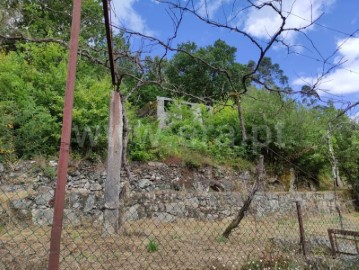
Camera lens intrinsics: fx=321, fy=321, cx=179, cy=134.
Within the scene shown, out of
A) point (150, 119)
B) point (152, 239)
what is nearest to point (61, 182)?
point (152, 239)

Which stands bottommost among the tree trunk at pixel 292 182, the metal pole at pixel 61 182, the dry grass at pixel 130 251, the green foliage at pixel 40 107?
the dry grass at pixel 130 251

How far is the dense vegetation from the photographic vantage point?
24.9 ft

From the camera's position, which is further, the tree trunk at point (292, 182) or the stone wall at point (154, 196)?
the tree trunk at point (292, 182)

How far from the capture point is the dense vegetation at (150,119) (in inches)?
299

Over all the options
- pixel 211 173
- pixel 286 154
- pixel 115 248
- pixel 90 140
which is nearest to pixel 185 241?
pixel 115 248

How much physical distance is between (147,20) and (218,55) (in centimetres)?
1379

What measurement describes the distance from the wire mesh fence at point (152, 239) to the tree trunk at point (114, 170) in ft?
0.65

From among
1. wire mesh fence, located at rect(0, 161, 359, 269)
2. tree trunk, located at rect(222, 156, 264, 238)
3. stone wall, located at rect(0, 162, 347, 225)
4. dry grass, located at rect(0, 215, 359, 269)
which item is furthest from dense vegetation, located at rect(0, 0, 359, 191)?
dry grass, located at rect(0, 215, 359, 269)

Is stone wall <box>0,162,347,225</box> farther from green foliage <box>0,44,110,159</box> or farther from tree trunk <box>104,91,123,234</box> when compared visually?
tree trunk <box>104,91,123,234</box>

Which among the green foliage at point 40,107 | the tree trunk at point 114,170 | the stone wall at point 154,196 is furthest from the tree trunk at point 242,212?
the green foliage at point 40,107

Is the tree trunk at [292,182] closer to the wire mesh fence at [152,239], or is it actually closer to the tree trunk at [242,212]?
the wire mesh fence at [152,239]

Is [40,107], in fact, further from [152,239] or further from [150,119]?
[150,119]

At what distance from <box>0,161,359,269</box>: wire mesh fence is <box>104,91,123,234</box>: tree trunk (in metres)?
0.20

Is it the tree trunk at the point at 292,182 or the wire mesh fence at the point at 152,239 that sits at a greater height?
the tree trunk at the point at 292,182
